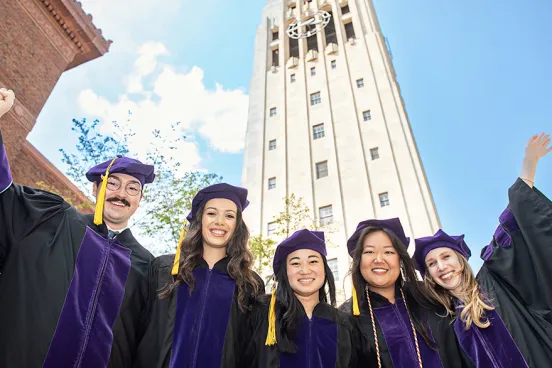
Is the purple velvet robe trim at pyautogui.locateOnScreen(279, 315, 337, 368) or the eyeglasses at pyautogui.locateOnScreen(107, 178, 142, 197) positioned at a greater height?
the eyeglasses at pyautogui.locateOnScreen(107, 178, 142, 197)

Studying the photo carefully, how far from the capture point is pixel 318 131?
2402cm

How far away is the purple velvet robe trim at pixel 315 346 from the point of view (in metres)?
2.81

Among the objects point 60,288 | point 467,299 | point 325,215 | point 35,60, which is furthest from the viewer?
point 325,215

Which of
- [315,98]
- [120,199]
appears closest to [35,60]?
[120,199]

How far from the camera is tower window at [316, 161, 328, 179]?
21.8m

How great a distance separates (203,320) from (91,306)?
81 cm

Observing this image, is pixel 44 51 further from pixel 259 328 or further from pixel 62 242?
pixel 259 328

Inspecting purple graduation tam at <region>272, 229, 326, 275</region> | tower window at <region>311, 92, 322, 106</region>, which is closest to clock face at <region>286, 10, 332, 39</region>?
tower window at <region>311, 92, 322, 106</region>

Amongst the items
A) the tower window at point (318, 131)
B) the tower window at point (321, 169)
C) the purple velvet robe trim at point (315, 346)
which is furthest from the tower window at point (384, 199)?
the purple velvet robe trim at point (315, 346)

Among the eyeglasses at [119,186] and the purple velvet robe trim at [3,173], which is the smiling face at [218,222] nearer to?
the eyeglasses at [119,186]

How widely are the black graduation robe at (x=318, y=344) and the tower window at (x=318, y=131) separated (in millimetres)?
21079

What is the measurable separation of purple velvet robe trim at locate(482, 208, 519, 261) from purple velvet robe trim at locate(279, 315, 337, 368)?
183cm

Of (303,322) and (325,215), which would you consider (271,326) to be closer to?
(303,322)

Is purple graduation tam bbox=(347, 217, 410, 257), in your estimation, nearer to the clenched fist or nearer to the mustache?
the mustache
